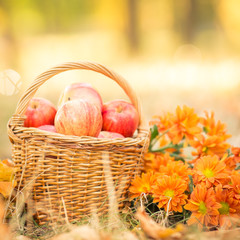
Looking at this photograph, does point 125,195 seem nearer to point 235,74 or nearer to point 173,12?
point 235,74

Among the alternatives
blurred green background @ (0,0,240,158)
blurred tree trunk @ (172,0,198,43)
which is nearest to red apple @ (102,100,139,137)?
blurred green background @ (0,0,240,158)

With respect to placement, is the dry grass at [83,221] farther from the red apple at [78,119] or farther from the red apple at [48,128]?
the red apple at [48,128]

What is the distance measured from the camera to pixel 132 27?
9117mm

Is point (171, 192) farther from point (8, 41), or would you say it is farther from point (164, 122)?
point (8, 41)

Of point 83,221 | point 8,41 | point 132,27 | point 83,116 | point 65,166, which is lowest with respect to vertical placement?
point 83,221

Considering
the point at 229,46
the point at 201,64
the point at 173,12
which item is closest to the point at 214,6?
the point at 173,12

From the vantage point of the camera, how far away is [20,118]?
146 cm

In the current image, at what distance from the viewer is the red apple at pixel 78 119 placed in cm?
146

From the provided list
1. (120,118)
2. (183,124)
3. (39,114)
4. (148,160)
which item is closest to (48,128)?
(39,114)

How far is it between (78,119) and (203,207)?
2.21 feet

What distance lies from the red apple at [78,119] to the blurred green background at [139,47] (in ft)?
4.10

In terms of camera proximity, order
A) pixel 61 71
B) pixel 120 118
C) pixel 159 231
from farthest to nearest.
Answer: pixel 120 118 → pixel 61 71 → pixel 159 231

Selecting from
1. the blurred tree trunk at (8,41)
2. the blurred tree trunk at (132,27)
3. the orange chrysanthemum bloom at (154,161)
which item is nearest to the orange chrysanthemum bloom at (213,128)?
the orange chrysanthemum bloom at (154,161)

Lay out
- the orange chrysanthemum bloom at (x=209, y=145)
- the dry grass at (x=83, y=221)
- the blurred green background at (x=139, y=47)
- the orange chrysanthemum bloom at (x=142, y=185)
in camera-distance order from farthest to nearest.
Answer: the blurred green background at (x=139, y=47), the orange chrysanthemum bloom at (x=209, y=145), the orange chrysanthemum bloom at (x=142, y=185), the dry grass at (x=83, y=221)
